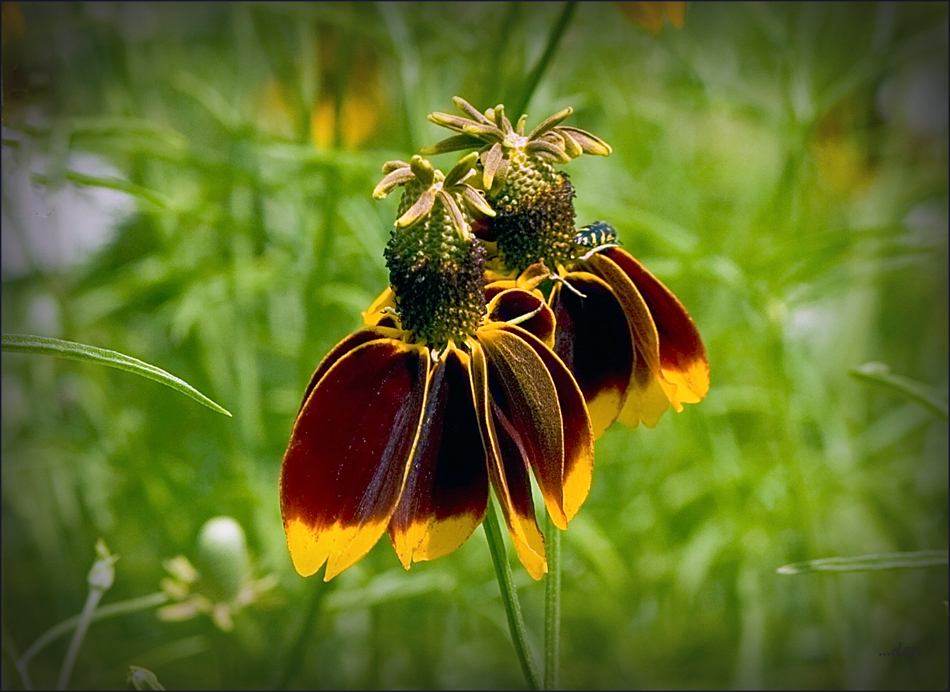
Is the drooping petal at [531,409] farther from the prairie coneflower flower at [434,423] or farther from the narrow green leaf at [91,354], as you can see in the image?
the narrow green leaf at [91,354]

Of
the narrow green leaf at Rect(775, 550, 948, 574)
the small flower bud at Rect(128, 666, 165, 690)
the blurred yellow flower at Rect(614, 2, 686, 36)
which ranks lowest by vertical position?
the small flower bud at Rect(128, 666, 165, 690)

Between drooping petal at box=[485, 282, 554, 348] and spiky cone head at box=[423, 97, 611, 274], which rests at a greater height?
spiky cone head at box=[423, 97, 611, 274]

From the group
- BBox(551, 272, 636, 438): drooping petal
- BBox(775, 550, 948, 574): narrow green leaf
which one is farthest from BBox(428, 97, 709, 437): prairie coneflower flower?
BBox(775, 550, 948, 574): narrow green leaf

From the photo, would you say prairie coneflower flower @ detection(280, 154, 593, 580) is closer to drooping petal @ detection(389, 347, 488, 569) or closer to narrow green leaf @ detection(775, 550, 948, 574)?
drooping petal @ detection(389, 347, 488, 569)

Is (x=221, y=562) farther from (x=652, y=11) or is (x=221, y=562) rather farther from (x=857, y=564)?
(x=652, y=11)

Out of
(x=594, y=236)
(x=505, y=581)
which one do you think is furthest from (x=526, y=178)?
(x=505, y=581)

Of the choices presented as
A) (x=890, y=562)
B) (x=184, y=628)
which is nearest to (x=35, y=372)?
(x=184, y=628)
